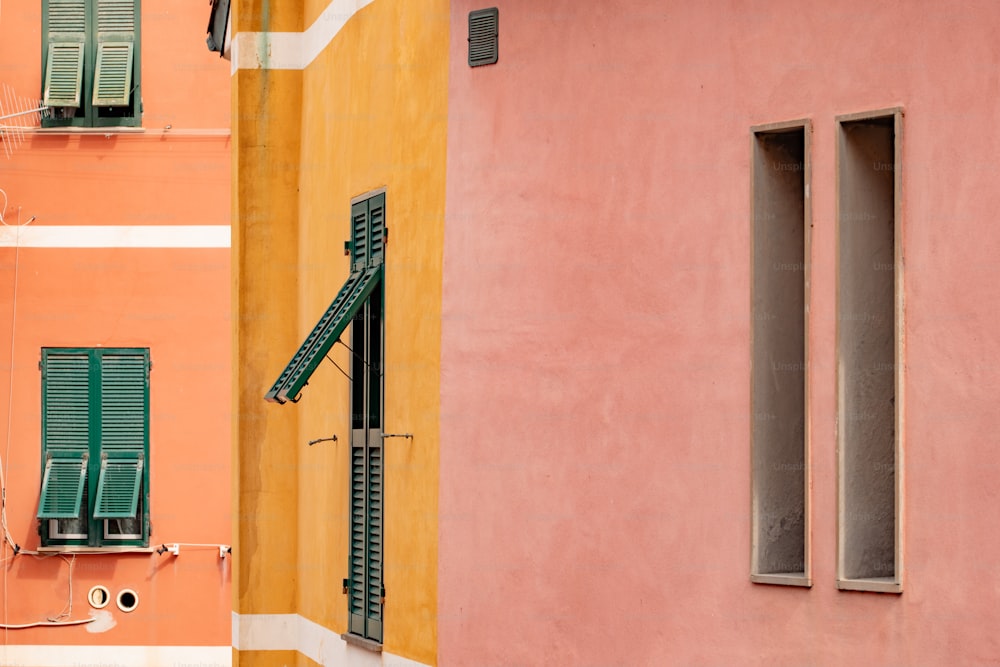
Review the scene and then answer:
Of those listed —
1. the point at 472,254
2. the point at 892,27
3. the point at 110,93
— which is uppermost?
the point at 110,93

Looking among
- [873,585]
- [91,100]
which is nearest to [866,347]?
[873,585]

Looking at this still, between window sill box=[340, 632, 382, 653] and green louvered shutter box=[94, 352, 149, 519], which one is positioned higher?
green louvered shutter box=[94, 352, 149, 519]

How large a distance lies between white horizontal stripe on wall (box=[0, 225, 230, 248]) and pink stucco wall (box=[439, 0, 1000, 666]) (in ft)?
29.0

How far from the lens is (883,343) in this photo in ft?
20.5

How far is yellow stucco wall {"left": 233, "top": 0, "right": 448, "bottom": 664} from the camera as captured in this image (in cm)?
884

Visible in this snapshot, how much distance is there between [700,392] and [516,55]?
2054 millimetres

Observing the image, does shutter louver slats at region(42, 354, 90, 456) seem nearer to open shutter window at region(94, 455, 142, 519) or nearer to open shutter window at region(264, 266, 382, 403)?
open shutter window at region(94, 455, 142, 519)

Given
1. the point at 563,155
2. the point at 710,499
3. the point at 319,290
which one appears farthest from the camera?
the point at 319,290

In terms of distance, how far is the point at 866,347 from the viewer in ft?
20.4

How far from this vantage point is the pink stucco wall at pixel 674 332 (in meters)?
5.73

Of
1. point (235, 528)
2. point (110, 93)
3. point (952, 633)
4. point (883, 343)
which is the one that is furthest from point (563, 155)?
point (110, 93)

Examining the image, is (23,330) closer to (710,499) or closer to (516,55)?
(516,55)

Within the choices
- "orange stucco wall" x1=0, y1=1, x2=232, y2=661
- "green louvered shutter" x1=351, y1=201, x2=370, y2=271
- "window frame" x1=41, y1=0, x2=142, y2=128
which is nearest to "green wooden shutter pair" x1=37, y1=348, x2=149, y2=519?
"orange stucco wall" x1=0, y1=1, x2=232, y2=661

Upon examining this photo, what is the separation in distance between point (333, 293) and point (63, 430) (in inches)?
263
